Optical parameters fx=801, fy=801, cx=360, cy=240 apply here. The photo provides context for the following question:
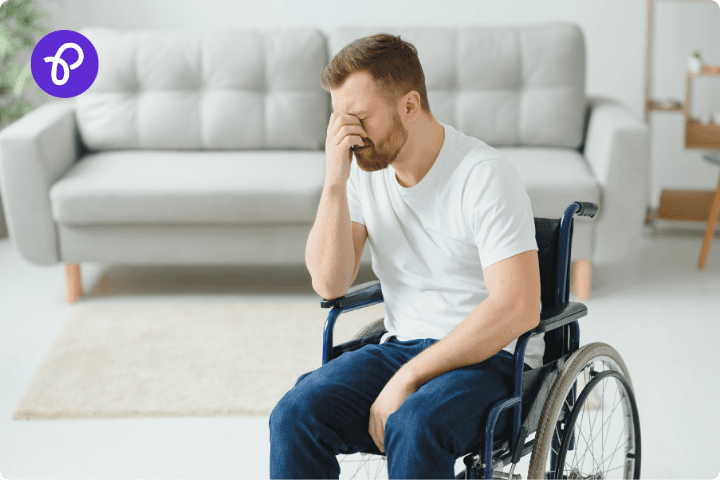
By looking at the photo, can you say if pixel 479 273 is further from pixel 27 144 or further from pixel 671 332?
pixel 27 144

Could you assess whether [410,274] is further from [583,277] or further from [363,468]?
[583,277]

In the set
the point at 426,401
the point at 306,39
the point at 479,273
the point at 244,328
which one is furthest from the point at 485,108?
the point at 426,401

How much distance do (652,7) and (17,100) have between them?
291cm

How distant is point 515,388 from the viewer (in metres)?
1.32

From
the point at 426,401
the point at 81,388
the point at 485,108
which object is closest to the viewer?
the point at 426,401

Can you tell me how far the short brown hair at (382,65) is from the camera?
1349 mm

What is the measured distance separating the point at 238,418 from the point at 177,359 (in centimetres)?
43

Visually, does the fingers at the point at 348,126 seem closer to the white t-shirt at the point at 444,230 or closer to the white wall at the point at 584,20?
the white t-shirt at the point at 444,230

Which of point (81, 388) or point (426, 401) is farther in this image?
point (81, 388)

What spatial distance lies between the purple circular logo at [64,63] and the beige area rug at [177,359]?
104 cm

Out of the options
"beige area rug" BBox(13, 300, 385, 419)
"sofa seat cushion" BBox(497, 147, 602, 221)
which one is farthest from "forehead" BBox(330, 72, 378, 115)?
"sofa seat cushion" BBox(497, 147, 602, 221)

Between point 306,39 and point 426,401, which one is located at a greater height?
point 306,39

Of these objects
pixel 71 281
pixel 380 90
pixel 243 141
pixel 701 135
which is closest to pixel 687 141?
pixel 701 135

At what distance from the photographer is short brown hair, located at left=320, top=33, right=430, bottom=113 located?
1.35 metres
